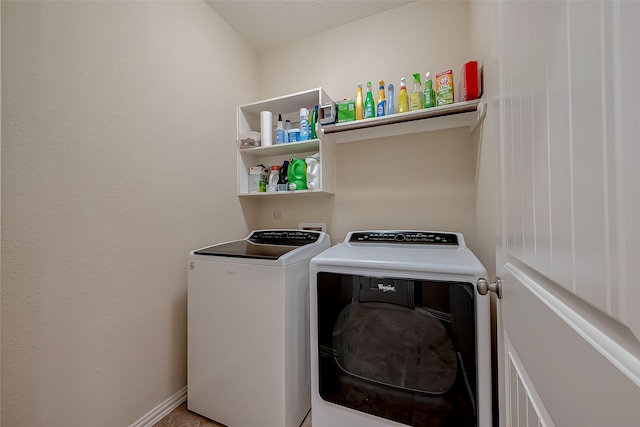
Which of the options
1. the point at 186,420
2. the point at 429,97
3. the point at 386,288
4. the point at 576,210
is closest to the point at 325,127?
the point at 429,97

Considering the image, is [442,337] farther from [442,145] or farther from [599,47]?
[442,145]

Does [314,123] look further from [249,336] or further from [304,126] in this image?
[249,336]

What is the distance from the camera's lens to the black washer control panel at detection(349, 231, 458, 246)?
1.48 metres

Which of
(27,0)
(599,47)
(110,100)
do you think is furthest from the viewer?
(110,100)

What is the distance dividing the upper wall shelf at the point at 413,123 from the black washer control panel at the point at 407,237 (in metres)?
0.67

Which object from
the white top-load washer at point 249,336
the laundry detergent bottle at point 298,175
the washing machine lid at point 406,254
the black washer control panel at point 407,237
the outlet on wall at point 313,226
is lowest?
the white top-load washer at point 249,336

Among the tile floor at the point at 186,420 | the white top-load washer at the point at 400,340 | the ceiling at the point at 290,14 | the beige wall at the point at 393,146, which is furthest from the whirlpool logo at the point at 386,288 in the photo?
the ceiling at the point at 290,14

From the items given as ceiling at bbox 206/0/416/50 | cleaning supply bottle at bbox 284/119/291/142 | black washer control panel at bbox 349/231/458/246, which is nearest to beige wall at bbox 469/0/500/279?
black washer control panel at bbox 349/231/458/246

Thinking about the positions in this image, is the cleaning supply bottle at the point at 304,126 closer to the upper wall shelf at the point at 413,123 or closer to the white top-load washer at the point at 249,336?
the upper wall shelf at the point at 413,123

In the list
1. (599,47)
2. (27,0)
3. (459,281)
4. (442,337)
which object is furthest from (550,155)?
(27,0)

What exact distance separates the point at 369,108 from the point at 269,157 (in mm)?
985

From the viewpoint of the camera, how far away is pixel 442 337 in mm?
988

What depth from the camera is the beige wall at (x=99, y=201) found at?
0.91 metres

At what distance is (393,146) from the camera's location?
71.2 inches
